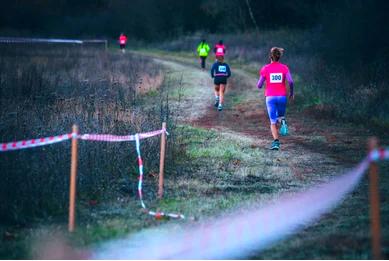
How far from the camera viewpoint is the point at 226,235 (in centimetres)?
727

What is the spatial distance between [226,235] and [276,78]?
18.5ft

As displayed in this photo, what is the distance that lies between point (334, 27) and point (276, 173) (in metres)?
15.2

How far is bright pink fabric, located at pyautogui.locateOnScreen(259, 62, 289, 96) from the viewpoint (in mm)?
12141

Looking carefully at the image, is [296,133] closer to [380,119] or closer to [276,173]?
[380,119]

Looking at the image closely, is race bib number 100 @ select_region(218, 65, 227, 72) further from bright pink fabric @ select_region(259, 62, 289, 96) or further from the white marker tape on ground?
the white marker tape on ground

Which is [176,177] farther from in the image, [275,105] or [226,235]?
[226,235]

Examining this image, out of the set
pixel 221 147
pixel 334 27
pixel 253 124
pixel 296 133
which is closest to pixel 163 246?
pixel 221 147

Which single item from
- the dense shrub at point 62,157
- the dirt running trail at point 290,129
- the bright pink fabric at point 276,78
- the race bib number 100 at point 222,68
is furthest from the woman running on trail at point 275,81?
the race bib number 100 at point 222,68

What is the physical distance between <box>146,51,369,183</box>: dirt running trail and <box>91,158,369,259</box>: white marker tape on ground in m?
2.04

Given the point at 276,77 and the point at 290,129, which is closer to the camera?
the point at 276,77

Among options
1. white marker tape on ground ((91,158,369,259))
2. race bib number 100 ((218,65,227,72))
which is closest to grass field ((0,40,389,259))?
white marker tape on ground ((91,158,369,259))

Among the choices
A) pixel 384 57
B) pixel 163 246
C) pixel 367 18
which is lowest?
pixel 163 246

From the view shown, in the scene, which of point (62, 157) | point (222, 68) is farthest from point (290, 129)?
point (62, 157)

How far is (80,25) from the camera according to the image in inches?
2586
